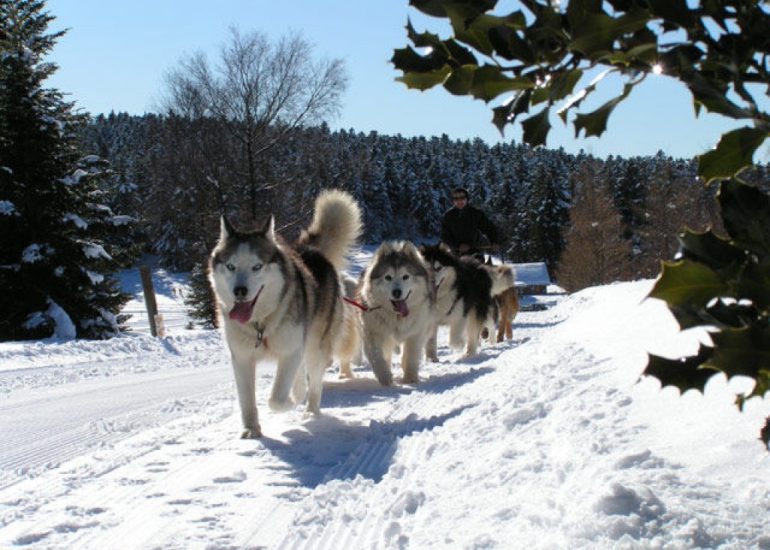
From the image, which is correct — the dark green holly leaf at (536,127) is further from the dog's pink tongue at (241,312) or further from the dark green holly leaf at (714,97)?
the dog's pink tongue at (241,312)

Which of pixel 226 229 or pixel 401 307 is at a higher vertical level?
pixel 226 229

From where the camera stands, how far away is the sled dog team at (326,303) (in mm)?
4508

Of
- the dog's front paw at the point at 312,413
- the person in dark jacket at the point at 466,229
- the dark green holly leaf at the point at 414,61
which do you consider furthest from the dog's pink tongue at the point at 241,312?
the person in dark jacket at the point at 466,229

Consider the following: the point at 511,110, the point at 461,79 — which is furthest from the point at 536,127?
the point at 461,79

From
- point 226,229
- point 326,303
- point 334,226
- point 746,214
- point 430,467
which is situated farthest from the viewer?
point 334,226

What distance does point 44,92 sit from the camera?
15.9 m

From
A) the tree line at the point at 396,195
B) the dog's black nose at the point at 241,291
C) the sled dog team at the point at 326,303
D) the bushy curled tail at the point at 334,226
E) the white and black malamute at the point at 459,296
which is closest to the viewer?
the dog's black nose at the point at 241,291

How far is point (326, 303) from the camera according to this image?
5.55 metres

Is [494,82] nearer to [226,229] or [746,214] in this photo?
[746,214]

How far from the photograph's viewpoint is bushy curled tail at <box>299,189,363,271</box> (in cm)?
626

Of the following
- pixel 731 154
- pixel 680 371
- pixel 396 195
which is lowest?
pixel 680 371

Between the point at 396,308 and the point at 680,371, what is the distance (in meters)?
5.99

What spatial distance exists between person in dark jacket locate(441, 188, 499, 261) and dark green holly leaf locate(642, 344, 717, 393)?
907 cm

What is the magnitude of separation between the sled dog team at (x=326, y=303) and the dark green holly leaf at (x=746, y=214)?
3641 millimetres
